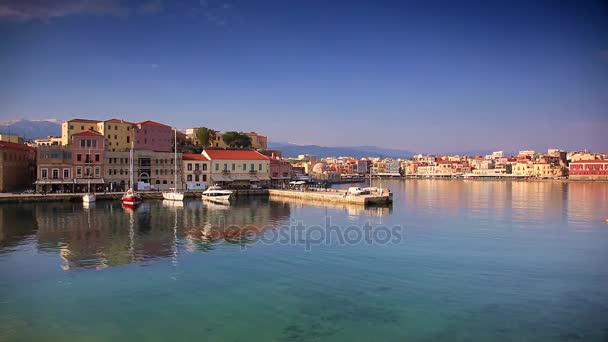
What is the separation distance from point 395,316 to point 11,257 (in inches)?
607

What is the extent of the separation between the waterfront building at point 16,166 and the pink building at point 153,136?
1133cm

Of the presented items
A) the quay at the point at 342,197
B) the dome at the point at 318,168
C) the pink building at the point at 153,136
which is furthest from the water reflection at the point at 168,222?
the dome at the point at 318,168

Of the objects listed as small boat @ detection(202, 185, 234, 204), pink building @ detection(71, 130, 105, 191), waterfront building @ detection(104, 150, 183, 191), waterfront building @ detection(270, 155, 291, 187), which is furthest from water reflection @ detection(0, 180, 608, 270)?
waterfront building @ detection(270, 155, 291, 187)

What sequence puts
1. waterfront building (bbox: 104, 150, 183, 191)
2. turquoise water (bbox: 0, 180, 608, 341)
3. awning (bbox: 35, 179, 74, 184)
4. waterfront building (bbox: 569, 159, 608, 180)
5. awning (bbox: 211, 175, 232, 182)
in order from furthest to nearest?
1. waterfront building (bbox: 569, 159, 608, 180)
2. awning (bbox: 211, 175, 232, 182)
3. waterfront building (bbox: 104, 150, 183, 191)
4. awning (bbox: 35, 179, 74, 184)
5. turquoise water (bbox: 0, 180, 608, 341)

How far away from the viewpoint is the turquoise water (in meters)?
10.8

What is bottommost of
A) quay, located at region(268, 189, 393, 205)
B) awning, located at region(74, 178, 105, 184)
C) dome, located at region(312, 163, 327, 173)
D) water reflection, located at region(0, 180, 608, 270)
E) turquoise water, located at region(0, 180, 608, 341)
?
turquoise water, located at region(0, 180, 608, 341)

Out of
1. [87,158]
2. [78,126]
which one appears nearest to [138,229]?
[87,158]

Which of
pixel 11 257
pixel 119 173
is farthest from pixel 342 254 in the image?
pixel 119 173

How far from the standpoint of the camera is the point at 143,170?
4800 centimetres

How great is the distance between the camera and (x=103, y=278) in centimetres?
1483

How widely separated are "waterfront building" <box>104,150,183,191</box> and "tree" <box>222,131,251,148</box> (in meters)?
19.3

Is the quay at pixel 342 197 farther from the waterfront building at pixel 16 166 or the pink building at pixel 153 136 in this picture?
the waterfront building at pixel 16 166

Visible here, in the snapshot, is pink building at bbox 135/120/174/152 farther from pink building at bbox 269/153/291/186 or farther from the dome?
the dome

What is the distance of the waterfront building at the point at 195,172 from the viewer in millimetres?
50062
